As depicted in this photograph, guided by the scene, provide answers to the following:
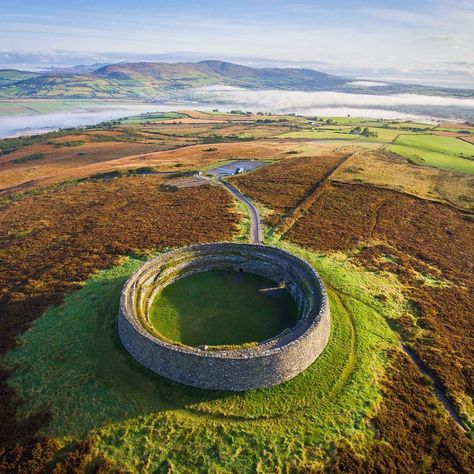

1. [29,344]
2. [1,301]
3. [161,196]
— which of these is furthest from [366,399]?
[161,196]

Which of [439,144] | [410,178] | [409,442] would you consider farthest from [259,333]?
[439,144]

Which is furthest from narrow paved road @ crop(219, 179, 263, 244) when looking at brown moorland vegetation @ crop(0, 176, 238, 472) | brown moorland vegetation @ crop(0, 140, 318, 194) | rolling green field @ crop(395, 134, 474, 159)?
rolling green field @ crop(395, 134, 474, 159)

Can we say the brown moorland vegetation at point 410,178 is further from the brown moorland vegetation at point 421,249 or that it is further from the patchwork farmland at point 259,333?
the brown moorland vegetation at point 421,249

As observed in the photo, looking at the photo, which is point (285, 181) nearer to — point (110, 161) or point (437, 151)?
point (110, 161)

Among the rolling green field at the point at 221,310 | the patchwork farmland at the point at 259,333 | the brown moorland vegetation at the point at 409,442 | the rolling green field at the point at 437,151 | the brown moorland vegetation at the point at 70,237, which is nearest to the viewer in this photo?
the brown moorland vegetation at the point at 409,442

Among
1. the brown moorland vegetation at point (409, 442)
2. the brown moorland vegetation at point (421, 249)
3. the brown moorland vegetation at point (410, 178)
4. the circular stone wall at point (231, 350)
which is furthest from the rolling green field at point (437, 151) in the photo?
the brown moorland vegetation at point (409, 442)

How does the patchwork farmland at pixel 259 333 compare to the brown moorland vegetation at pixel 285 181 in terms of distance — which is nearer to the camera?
the patchwork farmland at pixel 259 333

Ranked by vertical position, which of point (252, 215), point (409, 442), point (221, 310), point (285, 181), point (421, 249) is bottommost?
point (285, 181)

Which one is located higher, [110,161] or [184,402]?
[184,402]
